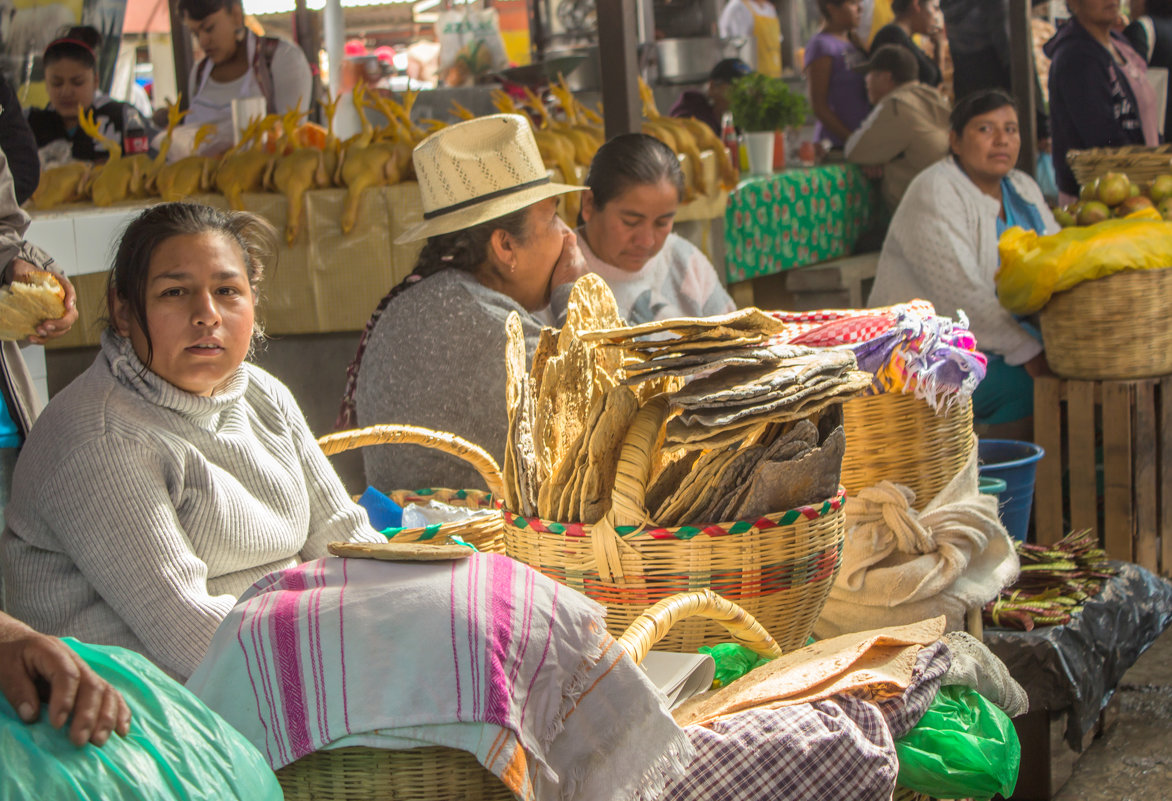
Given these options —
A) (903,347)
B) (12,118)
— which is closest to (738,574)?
(903,347)

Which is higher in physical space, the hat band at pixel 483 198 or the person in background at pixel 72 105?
the person in background at pixel 72 105

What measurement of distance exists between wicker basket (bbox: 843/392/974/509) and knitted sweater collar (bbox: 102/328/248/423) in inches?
48.3

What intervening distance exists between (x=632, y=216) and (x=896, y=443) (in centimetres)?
118

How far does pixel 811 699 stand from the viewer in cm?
145

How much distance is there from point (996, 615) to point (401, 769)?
170cm

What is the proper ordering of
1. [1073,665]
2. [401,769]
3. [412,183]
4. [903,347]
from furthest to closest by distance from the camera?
[412,183] < [1073,665] < [903,347] < [401,769]

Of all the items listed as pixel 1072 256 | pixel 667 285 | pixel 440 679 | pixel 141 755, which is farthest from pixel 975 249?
pixel 141 755

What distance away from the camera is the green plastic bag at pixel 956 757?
1.50m

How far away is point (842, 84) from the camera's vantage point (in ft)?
24.5

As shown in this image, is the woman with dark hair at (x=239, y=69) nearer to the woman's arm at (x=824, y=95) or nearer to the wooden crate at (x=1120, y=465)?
the woman's arm at (x=824, y=95)

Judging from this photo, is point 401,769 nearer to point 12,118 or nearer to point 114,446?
point 114,446

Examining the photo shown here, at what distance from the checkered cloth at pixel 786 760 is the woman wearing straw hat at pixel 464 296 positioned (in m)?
1.26

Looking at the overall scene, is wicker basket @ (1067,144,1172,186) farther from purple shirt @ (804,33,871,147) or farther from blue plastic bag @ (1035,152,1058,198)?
purple shirt @ (804,33,871,147)

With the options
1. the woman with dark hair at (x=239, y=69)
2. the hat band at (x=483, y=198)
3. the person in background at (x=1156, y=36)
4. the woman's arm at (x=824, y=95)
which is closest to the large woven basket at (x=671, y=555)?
the hat band at (x=483, y=198)
